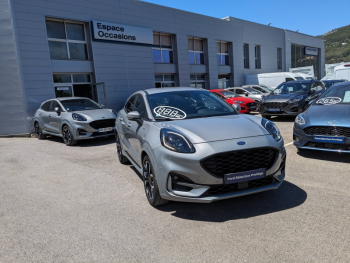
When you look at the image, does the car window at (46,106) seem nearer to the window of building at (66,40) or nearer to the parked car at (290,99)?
the window of building at (66,40)

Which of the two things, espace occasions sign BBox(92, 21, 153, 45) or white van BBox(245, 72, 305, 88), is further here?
white van BBox(245, 72, 305, 88)

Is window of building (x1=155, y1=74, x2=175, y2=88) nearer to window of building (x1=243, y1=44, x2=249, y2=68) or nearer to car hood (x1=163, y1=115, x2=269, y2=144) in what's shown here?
window of building (x1=243, y1=44, x2=249, y2=68)

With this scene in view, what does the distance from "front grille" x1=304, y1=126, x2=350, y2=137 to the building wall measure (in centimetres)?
1179

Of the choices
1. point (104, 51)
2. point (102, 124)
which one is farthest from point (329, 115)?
point (104, 51)

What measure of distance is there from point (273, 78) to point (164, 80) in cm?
946

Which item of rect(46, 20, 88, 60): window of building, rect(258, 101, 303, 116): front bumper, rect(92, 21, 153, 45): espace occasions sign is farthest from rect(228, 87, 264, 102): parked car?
rect(46, 20, 88, 60): window of building

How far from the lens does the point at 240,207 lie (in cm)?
348

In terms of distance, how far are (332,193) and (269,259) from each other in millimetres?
1872

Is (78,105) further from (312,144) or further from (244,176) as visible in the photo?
(244,176)

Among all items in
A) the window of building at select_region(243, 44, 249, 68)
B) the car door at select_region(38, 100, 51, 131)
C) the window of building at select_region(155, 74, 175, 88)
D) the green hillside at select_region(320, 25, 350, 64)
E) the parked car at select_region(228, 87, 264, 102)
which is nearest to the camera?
the car door at select_region(38, 100, 51, 131)

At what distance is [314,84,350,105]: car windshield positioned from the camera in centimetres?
604

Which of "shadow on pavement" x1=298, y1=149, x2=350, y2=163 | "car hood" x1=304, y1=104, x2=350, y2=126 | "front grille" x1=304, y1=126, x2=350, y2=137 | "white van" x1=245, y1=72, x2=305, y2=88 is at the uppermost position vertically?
"white van" x1=245, y1=72, x2=305, y2=88

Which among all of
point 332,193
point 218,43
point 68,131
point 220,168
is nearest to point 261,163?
point 220,168

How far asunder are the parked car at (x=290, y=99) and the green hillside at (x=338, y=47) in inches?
3341
